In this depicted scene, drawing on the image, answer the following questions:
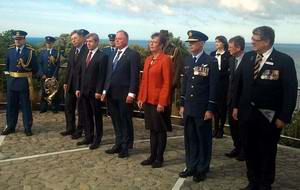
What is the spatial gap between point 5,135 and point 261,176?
17.5ft

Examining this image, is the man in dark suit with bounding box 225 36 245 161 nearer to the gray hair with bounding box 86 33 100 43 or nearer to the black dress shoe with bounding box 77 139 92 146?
the gray hair with bounding box 86 33 100 43

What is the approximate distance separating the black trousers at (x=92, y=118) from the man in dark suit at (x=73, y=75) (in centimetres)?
42

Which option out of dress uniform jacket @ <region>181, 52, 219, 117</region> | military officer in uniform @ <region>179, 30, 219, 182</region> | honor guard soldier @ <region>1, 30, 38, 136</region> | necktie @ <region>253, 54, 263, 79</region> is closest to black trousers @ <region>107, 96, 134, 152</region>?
military officer in uniform @ <region>179, 30, 219, 182</region>

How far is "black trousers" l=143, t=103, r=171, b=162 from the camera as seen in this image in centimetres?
690

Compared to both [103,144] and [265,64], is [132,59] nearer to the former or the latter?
[103,144]

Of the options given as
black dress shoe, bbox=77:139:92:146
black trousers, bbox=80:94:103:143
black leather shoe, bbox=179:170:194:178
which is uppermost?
black trousers, bbox=80:94:103:143

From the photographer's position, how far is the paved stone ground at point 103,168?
6223 millimetres

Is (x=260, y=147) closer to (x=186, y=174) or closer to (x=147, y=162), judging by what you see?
(x=186, y=174)

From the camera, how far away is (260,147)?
229 inches

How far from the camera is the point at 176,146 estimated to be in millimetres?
8484

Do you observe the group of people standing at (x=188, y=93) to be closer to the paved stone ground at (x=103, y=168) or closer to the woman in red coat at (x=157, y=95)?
the woman in red coat at (x=157, y=95)

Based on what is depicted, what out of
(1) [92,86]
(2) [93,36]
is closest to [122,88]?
(1) [92,86]

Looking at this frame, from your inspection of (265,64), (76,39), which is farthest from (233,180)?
(76,39)

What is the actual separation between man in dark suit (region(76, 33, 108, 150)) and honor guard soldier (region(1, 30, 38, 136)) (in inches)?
52.2
